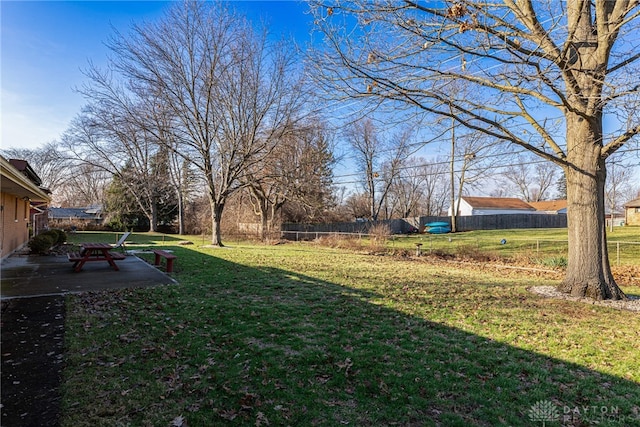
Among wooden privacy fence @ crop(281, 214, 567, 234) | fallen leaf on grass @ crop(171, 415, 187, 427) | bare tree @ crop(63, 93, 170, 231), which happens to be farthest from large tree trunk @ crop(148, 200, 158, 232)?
fallen leaf on grass @ crop(171, 415, 187, 427)

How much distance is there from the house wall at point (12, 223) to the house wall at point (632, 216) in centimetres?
5613

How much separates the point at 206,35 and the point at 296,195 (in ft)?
37.0

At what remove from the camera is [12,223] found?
12.9m

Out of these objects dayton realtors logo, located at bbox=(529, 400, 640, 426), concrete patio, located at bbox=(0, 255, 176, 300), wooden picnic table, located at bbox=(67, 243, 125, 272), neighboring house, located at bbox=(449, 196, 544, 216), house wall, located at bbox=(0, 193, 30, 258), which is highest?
neighboring house, located at bbox=(449, 196, 544, 216)

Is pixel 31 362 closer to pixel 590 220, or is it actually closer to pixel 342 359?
pixel 342 359

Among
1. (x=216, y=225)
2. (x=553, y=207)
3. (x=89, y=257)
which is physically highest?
(x=553, y=207)

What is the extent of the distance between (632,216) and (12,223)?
188 feet

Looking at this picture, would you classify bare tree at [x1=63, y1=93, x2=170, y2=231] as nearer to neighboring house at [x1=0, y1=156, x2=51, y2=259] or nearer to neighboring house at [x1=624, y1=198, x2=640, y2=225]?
neighboring house at [x1=0, y1=156, x2=51, y2=259]

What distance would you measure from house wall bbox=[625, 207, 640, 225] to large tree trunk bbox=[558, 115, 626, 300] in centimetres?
4579

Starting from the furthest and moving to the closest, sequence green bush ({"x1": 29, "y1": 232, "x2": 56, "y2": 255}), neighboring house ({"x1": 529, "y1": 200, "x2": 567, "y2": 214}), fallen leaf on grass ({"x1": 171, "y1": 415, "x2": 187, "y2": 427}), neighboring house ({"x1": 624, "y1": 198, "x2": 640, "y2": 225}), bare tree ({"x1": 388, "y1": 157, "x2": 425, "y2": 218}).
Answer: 1. neighboring house ({"x1": 529, "y1": 200, "x2": 567, "y2": 214})
2. bare tree ({"x1": 388, "y1": 157, "x2": 425, "y2": 218})
3. neighboring house ({"x1": 624, "y1": 198, "x2": 640, "y2": 225})
4. green bush ({"x1": 29, "y1": 232, "x2": 56, "y2": 255})
5. fallen leaf on grass ({"x1": 171, "y1": 415, "x2": 187, "y2": 427})

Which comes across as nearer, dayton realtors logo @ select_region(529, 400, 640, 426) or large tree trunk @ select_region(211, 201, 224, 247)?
dayton realtors logo @ select_region(529, 400, 640, 426)

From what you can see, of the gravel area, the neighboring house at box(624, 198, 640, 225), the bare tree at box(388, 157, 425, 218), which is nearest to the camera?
the gravel area

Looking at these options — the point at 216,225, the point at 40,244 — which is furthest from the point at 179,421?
the point at 216,225

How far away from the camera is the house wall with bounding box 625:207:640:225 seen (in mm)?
40094
